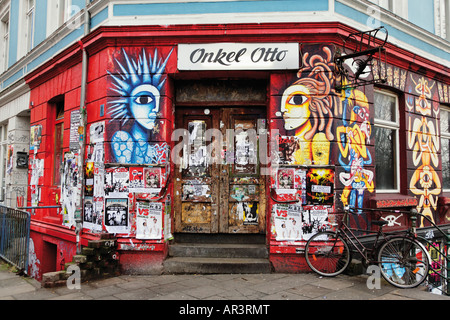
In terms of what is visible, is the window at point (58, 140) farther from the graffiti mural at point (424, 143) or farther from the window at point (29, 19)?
the graffiti mural at point (424, 143)

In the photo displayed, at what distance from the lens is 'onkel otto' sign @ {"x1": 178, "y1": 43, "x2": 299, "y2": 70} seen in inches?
244

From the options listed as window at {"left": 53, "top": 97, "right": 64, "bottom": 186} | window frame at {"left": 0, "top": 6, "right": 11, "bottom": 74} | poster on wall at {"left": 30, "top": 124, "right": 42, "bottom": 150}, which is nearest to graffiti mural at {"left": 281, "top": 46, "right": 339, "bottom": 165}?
window at {"left": 53, "top": 97, "right": 64, "bottom": 186}

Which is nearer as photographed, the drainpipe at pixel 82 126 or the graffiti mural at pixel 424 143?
the drainpipe at pixel 82 126

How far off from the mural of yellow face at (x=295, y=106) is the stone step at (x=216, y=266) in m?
2.47

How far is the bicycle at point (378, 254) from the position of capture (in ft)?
17.1

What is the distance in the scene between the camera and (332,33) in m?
6.22

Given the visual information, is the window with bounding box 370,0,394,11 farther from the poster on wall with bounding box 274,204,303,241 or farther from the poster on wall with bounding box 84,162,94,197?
the poster on wall with bounding box 84,162,94,197

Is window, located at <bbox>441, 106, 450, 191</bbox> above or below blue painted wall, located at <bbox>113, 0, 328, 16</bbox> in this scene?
below

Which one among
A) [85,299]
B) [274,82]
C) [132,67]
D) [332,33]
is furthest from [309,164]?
[85,299]

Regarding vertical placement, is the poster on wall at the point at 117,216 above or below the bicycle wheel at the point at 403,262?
above

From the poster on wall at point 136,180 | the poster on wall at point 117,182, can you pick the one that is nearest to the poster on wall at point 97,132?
the poster on wall at point 117,182

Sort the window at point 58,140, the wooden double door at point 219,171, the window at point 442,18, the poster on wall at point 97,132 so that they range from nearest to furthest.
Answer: the poster on wall at point 97,132 → the wooden double door at point 219,171 → the window at point 58,140 → the window at point 442,18

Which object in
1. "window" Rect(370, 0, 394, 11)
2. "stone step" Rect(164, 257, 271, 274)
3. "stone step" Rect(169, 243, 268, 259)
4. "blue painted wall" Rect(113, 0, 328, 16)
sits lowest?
"stone step" Rect(164, 257, 271, 274)

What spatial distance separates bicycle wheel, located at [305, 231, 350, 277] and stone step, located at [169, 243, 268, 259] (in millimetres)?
818
